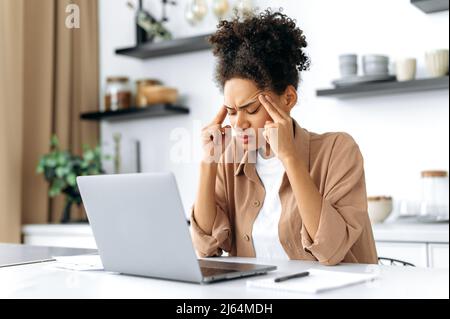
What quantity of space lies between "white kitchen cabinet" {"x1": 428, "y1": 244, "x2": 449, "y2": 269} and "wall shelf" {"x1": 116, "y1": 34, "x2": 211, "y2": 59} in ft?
5.02

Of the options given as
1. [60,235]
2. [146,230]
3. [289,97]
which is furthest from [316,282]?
[60,235]

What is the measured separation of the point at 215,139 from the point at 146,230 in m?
0.42

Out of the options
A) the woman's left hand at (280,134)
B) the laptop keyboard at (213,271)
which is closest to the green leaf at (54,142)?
the woman's left hand at (280,134)

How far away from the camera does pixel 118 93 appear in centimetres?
349

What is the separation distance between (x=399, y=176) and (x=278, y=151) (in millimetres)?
1551

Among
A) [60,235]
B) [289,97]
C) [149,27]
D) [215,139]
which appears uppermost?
[149,27]

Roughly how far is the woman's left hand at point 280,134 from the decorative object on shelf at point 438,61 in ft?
4.49

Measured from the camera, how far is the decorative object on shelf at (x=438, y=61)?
2.56 metres

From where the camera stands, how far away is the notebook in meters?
0.95

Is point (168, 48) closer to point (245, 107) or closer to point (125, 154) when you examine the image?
point (125, 154)

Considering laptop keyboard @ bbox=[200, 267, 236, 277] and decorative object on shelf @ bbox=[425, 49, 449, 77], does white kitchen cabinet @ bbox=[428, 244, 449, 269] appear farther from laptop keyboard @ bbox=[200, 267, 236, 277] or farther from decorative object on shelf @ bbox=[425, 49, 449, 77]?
laptop keyboard @ bbox=[200, 267, 236, 277]

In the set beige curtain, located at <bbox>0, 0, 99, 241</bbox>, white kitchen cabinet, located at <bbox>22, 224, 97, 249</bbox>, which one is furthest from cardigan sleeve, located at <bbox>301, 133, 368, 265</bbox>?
beige curtain, located at <bbox>0, 0, 99, 241</bbox>

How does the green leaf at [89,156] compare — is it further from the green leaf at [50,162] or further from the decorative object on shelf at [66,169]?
the green leaf at [50,162]
